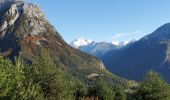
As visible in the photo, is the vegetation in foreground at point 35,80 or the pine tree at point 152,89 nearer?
the vegetation in foreground at point 35,80

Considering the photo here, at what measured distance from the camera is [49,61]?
75.0 metres

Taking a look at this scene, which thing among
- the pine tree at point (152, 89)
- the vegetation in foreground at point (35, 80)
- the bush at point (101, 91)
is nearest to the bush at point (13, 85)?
the vegetation in foreground at point (35, 80)

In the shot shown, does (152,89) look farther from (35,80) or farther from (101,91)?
(35,80)

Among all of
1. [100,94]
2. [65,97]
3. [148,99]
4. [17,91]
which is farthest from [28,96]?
[100,94]

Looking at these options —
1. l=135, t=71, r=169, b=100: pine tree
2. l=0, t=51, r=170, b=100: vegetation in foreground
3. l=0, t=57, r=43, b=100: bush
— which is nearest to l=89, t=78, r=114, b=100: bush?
l=135, t=71, r=169, b=100: pine tree

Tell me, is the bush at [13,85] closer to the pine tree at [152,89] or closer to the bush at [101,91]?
the pine tree at [152,89]

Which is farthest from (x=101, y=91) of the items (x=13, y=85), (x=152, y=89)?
(x=13, y=85)

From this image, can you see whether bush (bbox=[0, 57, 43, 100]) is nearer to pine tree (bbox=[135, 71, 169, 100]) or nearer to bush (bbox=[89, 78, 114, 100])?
pine tree (bbox=[135, 71, 169, 100])

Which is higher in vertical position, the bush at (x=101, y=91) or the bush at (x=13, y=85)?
the bush at (x=101, y=91)

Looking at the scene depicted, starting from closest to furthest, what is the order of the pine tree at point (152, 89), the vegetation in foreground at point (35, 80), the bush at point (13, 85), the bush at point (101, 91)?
1. the bush at point (13, 85)
2. the vegetation in foreground at point (35, 80)
3. the pine tree at point (152, 89)
4. the bush at point (101, 91)

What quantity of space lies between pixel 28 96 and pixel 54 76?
509 inches

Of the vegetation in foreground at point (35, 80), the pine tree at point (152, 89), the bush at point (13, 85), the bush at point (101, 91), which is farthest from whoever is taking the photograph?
the bush at point (101, 91)

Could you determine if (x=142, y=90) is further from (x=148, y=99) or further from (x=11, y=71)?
(x=11, y=71)

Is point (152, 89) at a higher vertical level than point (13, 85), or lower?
higher
